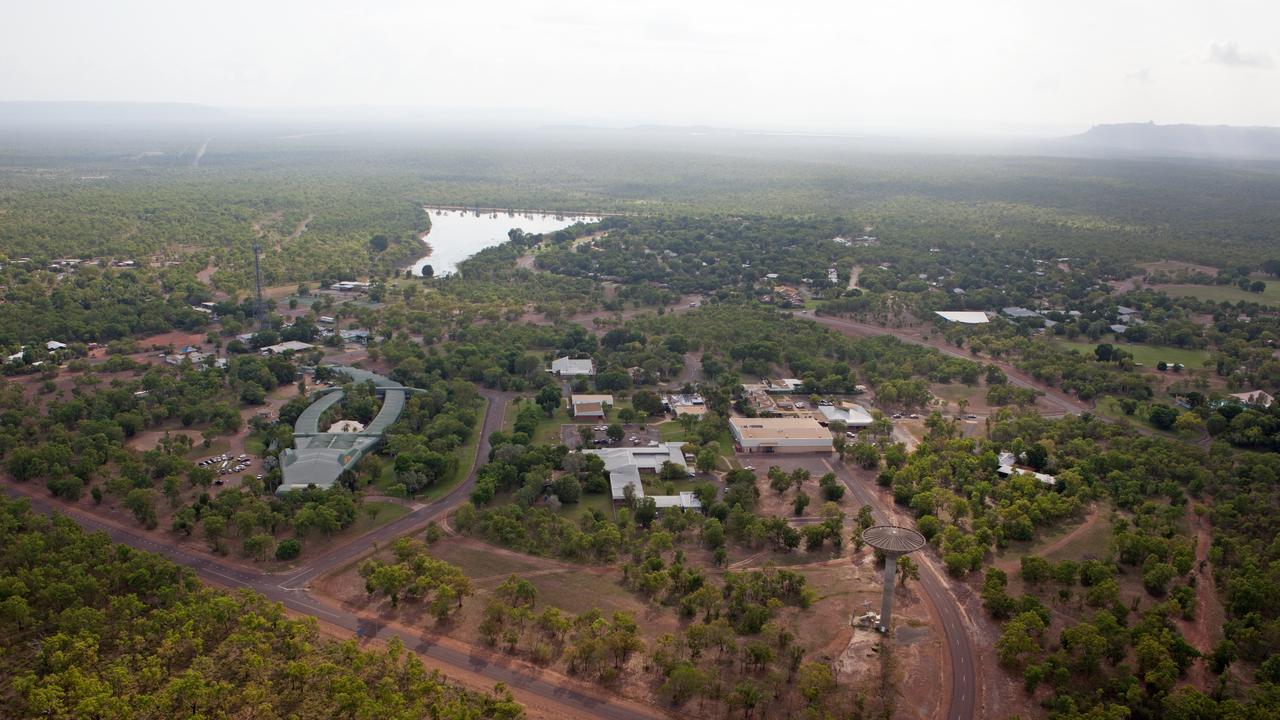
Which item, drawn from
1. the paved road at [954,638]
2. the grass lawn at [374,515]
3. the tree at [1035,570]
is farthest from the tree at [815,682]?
the grass lawn at [374,515]

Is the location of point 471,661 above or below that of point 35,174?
below

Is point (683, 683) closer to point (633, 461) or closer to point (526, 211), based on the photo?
point (633, 461)

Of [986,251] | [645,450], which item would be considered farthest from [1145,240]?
[645,450]

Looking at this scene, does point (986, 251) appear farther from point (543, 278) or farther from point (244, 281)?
point (244, 281)

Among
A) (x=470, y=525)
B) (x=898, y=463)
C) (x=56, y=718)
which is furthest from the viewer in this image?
(x=898, y=463)

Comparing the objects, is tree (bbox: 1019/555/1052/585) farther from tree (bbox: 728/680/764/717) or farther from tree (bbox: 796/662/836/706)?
tree (bbox: 728/680/764/717)

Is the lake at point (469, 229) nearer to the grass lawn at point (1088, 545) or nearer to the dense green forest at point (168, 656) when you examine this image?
the dense green forest at point (168, 656)

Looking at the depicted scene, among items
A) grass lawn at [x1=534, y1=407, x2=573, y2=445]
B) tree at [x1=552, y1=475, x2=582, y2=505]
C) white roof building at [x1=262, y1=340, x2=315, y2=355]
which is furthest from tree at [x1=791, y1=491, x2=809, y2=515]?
white roof building at [x1=262, y1=340, x2=315, y2=355]
